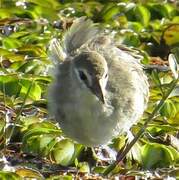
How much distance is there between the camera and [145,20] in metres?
9.00

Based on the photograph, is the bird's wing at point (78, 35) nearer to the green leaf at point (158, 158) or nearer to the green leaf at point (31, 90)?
the green leaf at point (31, 90)

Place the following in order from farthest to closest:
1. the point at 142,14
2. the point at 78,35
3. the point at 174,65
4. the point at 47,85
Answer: the point at 142,14, the point at 47,85, the point at 78,35, the point at 174,65

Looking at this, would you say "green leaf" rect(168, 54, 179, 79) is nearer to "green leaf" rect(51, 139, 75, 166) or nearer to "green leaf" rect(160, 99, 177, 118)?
"green leaf" rect(51, 139, 75, 166)

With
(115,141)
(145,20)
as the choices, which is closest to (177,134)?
(115,141)

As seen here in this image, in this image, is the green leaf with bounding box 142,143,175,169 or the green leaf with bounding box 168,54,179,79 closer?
the green leaf with bounding box 168,54,179,79

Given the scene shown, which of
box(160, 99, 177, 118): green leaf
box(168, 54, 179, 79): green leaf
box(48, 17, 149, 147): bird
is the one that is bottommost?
box(160, 99, 177, 118): green leaf

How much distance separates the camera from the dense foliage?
249 inches

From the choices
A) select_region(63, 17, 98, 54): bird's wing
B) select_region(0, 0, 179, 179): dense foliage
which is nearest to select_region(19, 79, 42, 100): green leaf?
select_region(0, 0, 179, 179): dense foliage

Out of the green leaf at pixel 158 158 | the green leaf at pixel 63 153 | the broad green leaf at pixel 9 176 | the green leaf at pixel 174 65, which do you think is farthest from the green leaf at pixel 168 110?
the broad green leaf at pixel 9 176

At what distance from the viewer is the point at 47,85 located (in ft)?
23.6

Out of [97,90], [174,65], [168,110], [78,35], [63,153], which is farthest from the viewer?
[168,110]

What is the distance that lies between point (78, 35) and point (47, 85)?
0.58 metres

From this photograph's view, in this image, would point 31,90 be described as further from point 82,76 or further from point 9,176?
point 9,176

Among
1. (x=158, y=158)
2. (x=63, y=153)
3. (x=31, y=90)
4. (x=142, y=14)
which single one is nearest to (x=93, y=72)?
(x=63, y=153)
